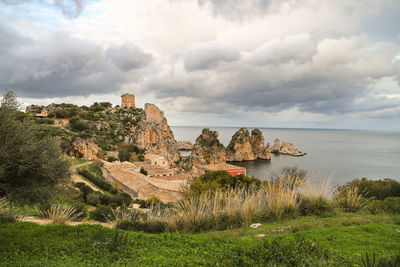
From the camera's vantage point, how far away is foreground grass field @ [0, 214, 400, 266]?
11.4ft

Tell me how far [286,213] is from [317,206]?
113 centimetres

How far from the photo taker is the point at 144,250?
13.6ft

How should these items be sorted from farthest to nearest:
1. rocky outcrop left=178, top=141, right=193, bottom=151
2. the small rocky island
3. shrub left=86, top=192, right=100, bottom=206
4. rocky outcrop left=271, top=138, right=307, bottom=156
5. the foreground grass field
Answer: rocky outcrop left=178, top=141, right=193, bottom=151 → rocky outcrop left=271, top=138, right=307, bottom=156 → the small rocky island → shrub left=86, top=192, right=100, bottom=206 → the foreground grass field

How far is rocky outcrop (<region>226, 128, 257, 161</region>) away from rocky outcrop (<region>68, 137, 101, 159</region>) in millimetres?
55393

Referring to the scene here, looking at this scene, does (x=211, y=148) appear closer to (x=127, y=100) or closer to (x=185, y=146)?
(x=185, y=146)

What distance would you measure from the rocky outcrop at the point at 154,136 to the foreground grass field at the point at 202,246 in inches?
2088

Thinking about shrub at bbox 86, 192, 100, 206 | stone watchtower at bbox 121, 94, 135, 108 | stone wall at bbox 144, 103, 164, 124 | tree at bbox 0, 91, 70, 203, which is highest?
stone watchtower at bbox 121, 94, 135, 108

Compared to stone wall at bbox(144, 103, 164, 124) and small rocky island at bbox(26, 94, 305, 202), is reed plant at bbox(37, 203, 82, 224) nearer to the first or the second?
small rocky island at bbox(26, 94, 305, 202)

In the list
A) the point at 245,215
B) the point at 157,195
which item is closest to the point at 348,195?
the point at 245,215

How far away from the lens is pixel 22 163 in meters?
4.79

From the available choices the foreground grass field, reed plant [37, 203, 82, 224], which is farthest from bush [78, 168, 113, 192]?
the foreground grass field

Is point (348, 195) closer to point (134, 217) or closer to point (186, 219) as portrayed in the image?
point (186, 219)

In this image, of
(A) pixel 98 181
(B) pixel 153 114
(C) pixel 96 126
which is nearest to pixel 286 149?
(B) pixel 153 114

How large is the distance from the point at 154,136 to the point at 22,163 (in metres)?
58.9
